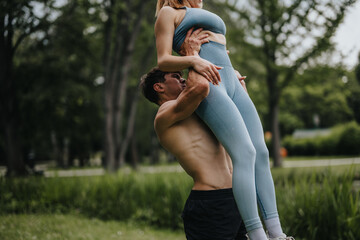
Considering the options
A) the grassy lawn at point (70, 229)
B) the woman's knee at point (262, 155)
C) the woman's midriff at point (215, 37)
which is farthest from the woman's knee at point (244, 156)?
the grassy lawn at point (70, 229)

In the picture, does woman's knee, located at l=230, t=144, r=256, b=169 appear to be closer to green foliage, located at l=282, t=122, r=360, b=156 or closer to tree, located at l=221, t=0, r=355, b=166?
tree, located at l=221, t=0, r=355, b=166

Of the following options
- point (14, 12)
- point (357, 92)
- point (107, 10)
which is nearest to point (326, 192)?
point (14, 12)

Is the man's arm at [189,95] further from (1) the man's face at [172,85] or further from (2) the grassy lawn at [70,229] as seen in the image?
(2) the grassy lawn at [70,229]

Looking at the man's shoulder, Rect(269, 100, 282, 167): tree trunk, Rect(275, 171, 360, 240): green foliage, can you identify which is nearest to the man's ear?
the man's shoulder

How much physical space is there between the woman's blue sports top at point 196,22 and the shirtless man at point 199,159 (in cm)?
5

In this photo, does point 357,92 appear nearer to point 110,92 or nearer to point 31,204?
point 110,92

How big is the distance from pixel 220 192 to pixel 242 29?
41.6 feet

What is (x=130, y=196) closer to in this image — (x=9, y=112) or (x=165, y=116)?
(x=9, y=112)

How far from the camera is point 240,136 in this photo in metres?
1.95

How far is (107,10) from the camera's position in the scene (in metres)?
10.2

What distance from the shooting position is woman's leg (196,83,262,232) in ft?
6.26

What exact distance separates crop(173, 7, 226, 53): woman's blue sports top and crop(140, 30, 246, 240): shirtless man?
0.16ft

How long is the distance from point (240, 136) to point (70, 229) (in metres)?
4.18

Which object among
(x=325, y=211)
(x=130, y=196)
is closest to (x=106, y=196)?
(x=130, y=196)
